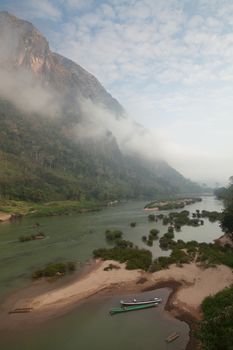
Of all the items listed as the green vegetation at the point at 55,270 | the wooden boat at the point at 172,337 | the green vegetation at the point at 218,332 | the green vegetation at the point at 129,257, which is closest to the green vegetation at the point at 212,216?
the green vegetation at the point at 129,257

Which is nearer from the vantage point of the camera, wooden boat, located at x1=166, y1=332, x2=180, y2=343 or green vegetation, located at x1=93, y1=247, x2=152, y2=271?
wooden boat, located at x1=166, y1=332, x2=180, y2=343

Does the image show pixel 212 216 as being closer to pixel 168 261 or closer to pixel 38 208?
pixel 168 261

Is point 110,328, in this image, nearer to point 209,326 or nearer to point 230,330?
point 209,326

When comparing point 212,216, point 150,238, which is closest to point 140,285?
point 150,238

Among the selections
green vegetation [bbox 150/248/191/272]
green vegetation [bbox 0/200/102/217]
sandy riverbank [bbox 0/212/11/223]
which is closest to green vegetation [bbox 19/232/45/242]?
green vegetation [bbox 150/248/191/272]

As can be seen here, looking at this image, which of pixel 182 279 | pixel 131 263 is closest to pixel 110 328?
pixel 182 279

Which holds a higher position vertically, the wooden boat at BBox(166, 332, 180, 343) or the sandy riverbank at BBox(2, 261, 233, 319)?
the sandy riverbank at BBox(2, 261, 233, 319)

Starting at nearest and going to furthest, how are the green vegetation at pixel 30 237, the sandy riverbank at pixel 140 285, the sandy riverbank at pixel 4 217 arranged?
the sandy riverbank at pixel 140 285 < the green vegetation at pixel 30 237 < the sandy riverbank at pixel 4 217

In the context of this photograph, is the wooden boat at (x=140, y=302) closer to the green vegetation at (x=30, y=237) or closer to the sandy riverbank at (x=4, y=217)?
the green vegetation at (x=30, y=237)

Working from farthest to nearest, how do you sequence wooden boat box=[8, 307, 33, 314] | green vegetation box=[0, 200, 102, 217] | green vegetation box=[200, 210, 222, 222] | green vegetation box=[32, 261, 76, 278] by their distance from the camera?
green vegetation box=[0, 200, 102, 217] → green vegetation box=[200, 210, 222, 222] → green vegetation box=[32, 261, 76, 278] → wooden boat box=[8, 307, 33, 314]

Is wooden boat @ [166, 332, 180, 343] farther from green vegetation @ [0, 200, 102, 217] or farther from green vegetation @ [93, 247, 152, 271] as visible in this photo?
green vegetation @ [0, 200, 102, 217]

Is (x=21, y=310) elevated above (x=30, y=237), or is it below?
below

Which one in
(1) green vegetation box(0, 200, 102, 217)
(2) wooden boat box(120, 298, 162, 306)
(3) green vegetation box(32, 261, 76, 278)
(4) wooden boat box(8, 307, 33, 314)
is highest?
(1) green vegetation box(0, 200, 102, 217)

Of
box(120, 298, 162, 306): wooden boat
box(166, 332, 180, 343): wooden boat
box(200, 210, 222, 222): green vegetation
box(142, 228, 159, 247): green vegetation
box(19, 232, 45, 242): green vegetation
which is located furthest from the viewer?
box(200, 210, 222, 222): green vegetation
